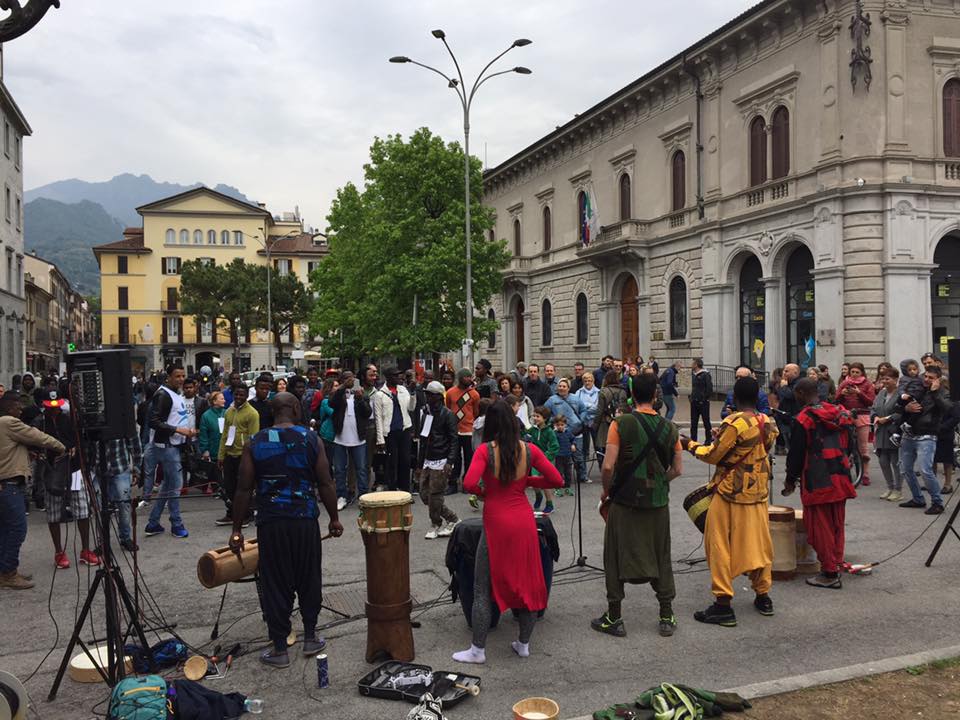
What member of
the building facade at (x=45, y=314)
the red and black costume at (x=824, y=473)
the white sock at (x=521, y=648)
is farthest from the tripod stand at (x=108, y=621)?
the building facade at (x=45, y=314)

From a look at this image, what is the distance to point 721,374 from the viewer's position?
1073 inches

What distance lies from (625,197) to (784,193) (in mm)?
10568

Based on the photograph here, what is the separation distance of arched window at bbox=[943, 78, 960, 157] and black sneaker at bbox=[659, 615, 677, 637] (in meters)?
22.6

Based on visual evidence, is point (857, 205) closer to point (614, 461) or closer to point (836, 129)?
point (836, 129)

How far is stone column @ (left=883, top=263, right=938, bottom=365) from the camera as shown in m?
21.7

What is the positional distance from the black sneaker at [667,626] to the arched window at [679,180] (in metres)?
26.5

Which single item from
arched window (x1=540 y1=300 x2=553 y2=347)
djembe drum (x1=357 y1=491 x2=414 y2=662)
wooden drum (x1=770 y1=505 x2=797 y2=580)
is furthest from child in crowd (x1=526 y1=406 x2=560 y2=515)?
arched window (x1=540 y1=300 x2=553 y2=347)

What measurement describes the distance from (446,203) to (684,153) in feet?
32.5

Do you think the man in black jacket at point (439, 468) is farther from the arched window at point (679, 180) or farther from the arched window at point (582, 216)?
the arched window at point (582, 216)

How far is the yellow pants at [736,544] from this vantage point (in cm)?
580

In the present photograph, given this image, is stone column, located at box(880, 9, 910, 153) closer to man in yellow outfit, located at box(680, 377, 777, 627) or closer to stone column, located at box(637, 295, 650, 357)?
stone column, located at box(637, 295, 650, 357)

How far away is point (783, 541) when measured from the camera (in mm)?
6828

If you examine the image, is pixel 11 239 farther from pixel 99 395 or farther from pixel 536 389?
pixel 99 395

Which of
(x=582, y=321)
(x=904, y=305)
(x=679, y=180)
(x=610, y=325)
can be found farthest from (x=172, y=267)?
(x=904, y=305)
